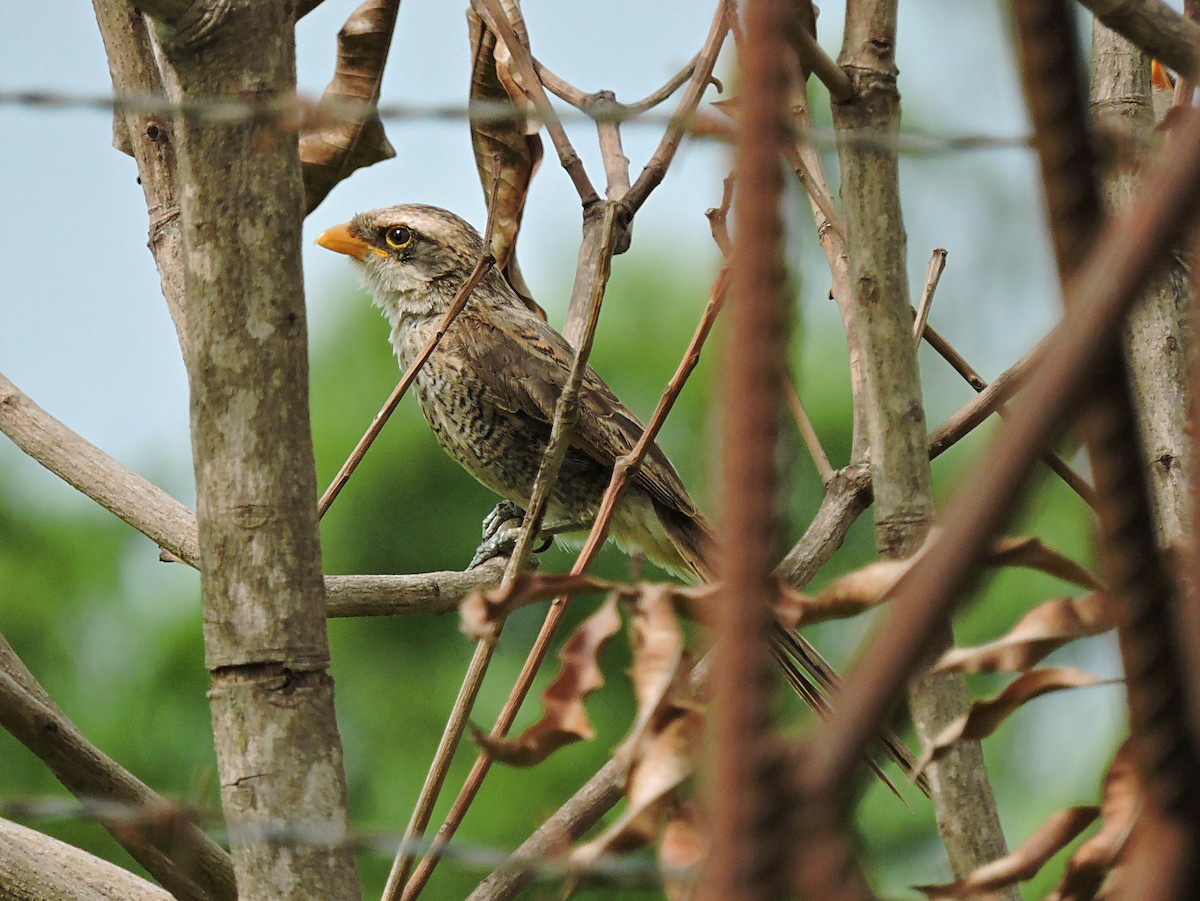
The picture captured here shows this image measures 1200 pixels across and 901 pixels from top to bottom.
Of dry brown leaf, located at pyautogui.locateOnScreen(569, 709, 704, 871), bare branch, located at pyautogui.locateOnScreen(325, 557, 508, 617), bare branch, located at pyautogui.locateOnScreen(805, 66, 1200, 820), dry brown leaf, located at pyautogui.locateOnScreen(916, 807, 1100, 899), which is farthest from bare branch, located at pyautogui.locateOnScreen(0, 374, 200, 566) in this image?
bare branch, located at pyautogui.locateOnScreen(805, 66, 1200, 820)

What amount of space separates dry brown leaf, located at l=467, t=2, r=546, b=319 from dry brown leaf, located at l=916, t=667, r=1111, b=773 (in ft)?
6.29

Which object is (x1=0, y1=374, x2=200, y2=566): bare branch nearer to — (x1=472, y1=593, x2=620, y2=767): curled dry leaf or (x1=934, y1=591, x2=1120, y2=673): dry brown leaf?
(x1=472, y1=593, x2=620, y2=767): curled dry leaf

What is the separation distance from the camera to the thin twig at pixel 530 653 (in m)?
1.53

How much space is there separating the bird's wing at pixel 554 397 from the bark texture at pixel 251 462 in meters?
2.79

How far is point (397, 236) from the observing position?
4574 millimetres

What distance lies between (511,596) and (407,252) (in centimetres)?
376

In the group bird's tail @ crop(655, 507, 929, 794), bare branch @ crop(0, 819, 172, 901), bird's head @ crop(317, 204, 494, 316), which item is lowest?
bare branch @ crop(0, 819, 172, 901)

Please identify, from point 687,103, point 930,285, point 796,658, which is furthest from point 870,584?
point 796,658

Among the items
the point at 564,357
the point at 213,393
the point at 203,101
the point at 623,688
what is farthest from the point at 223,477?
the point at 623,688

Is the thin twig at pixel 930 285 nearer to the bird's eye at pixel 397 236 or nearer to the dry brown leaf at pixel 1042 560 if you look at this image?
the dry brown leaf at pixel 1042 560

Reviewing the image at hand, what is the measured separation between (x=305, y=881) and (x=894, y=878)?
787cm

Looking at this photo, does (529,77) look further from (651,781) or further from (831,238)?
(651,781)

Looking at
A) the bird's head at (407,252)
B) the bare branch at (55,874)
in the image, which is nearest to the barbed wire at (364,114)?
A: the bare branch at (55,874)

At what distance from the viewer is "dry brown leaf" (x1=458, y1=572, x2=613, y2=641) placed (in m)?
0.90
